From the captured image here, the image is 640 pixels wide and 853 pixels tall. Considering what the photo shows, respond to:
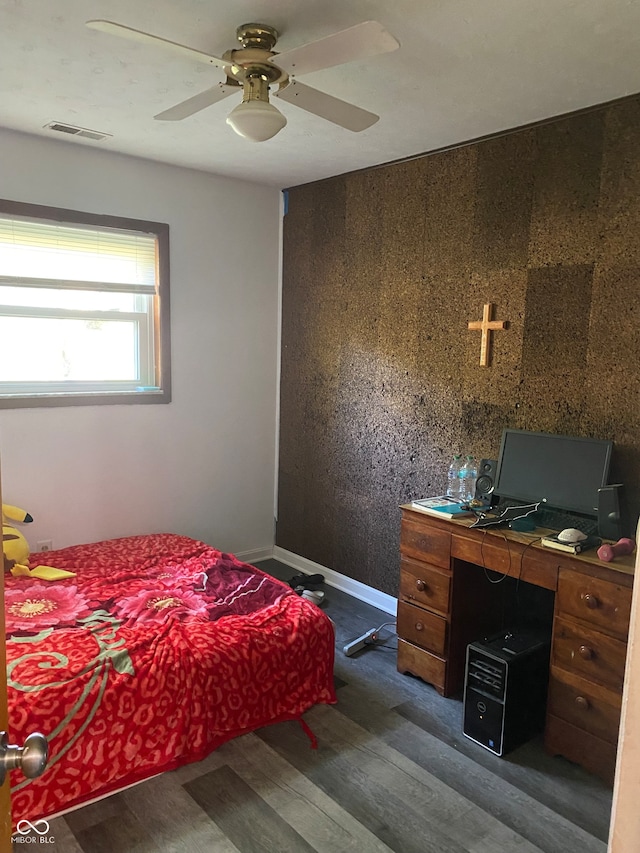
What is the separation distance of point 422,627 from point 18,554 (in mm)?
2019

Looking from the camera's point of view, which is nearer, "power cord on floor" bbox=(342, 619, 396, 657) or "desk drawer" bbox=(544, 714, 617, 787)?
"desk drawer" bbox=(544, 714, 617, 787)

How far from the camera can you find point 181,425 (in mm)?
4047

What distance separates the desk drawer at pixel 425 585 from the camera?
2.80m

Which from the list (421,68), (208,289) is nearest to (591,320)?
(421,68)

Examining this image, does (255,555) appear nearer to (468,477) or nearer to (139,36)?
(468,477)

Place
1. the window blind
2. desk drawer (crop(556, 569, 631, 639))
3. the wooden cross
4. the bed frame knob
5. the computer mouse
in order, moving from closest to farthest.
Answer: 1. the bed frame knob
2. desk drawer (crop(556, 569, 631, 639))
3. the computer mouse
4. the wooden cross
5. the window blind

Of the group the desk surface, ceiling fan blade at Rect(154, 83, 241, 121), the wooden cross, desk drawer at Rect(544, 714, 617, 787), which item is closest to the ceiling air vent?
ceiling fan blade at Rect(154, 83, 241, 121)

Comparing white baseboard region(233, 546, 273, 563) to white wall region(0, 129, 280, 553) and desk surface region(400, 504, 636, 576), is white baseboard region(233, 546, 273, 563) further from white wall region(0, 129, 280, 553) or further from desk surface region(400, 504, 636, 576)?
desk surface region(400, 504, 636, 576)

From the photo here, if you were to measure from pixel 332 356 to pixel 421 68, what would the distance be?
1932mm

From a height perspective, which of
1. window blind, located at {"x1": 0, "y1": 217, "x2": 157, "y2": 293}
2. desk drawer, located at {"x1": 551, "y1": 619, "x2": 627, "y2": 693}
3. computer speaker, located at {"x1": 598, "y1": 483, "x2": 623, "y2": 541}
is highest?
window blind, located at {"x1": 0, "y1": 217, "x2": 157, "y2": 293}

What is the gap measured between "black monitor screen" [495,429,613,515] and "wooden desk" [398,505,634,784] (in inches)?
8.2

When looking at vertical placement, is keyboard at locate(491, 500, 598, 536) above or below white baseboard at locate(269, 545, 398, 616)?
above

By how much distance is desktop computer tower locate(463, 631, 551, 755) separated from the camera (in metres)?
2.41

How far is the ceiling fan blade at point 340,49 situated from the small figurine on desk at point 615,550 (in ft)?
5.80
